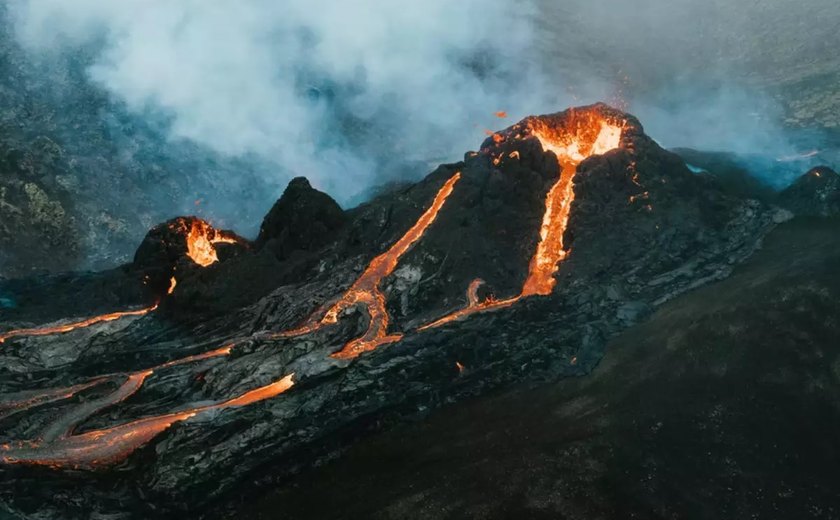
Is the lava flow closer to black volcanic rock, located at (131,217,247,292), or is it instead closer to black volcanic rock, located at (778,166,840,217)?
black volcanic rock, located at (131,217,247,292)

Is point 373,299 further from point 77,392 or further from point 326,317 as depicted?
point 77,392

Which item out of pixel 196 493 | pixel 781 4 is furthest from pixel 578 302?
pixel 781 4

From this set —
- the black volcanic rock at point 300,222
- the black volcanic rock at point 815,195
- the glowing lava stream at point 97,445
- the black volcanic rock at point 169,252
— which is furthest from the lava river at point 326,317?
the black volcanic rock at point 815,195

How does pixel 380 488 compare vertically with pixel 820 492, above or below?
above

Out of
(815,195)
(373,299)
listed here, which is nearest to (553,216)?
(373,299)

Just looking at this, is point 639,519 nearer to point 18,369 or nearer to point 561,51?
point 18,369

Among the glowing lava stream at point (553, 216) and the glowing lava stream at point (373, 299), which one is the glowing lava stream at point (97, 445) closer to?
the glowing lava stream at point (373, 299)
